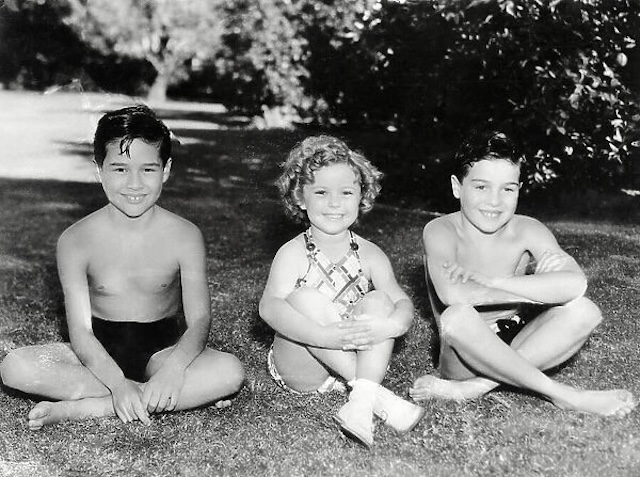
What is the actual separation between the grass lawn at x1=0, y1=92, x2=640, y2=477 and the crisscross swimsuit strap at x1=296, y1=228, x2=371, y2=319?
0.42 m

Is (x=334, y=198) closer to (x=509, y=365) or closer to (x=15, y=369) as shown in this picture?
(x=509, y=365)

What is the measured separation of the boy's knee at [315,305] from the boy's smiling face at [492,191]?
78cm

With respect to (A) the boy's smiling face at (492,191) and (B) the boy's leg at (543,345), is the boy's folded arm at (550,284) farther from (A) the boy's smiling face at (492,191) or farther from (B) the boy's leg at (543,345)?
(A) the boy's smiling face at (492,191)

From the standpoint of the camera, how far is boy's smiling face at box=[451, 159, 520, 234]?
3.27 m

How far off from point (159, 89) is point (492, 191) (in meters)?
11.1

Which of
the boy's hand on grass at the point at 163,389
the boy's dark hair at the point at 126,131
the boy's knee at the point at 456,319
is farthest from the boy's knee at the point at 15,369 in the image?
the boy's knee at the point at 456,319

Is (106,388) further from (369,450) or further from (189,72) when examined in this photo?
(189,72)

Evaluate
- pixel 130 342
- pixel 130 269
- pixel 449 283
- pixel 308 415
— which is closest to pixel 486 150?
pixel 449 283

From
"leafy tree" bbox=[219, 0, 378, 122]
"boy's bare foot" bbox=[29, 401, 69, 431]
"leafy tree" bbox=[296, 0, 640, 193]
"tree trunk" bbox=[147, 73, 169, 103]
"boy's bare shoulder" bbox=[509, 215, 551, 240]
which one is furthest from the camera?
"tree trunk" bbox=[147, 73, 169, 103]

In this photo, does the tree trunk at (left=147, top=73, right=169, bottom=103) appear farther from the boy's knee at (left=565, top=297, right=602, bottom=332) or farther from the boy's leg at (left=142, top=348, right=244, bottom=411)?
the boy's knee at (left=565, top=297, right=602, bottom=332)

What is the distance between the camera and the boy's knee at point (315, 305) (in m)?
3.08

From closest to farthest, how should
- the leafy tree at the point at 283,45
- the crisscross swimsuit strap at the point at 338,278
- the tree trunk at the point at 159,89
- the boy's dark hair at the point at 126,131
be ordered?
the boy's dark hair at the point at 126,131 → the crisscross swimsuit strap at the point at 338,278 → the leafy tree at the point at 283,45 → the tree trunk at the point at 159,89


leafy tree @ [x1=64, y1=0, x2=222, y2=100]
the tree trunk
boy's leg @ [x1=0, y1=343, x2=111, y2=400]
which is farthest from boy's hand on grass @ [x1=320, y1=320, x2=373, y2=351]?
the tree trunk

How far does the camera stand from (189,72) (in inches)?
552
